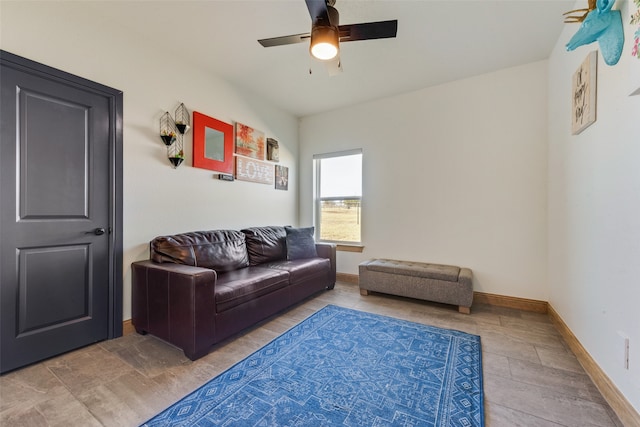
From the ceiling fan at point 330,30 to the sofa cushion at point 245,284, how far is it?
1.88 m

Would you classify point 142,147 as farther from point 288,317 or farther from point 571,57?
point 571,57

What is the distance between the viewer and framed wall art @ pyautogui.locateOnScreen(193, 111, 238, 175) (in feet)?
9.56

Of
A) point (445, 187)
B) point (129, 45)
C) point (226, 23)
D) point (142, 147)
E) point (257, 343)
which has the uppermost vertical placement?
point (226, 23)

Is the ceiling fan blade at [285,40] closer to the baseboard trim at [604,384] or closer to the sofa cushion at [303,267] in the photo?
the sofa cushion at [303,267]

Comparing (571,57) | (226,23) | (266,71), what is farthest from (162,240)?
(571,57)

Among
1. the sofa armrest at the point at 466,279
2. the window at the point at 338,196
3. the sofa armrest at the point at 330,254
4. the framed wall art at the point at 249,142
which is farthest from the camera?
the window at the point at 338,196

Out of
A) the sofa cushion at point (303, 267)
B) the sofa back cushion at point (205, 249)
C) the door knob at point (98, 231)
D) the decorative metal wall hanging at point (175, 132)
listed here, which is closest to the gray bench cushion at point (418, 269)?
the sofa cushion at point (303, 267)

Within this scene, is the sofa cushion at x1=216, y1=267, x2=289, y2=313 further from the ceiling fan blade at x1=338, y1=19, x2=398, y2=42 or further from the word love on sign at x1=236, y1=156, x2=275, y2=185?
the ceiling fan blade at x1=338, y1=19, x2=398, y2=42

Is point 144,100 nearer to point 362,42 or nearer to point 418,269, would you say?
point 362,42

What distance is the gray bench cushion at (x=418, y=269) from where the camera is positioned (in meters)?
2.93

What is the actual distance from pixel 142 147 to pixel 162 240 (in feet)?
2.96

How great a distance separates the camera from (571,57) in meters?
2.20

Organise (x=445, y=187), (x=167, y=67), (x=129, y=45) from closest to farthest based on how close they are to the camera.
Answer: (x=129, y=45), (x=167, y=67), (x=445, y=187)

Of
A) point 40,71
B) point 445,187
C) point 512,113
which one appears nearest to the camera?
point 40,71
